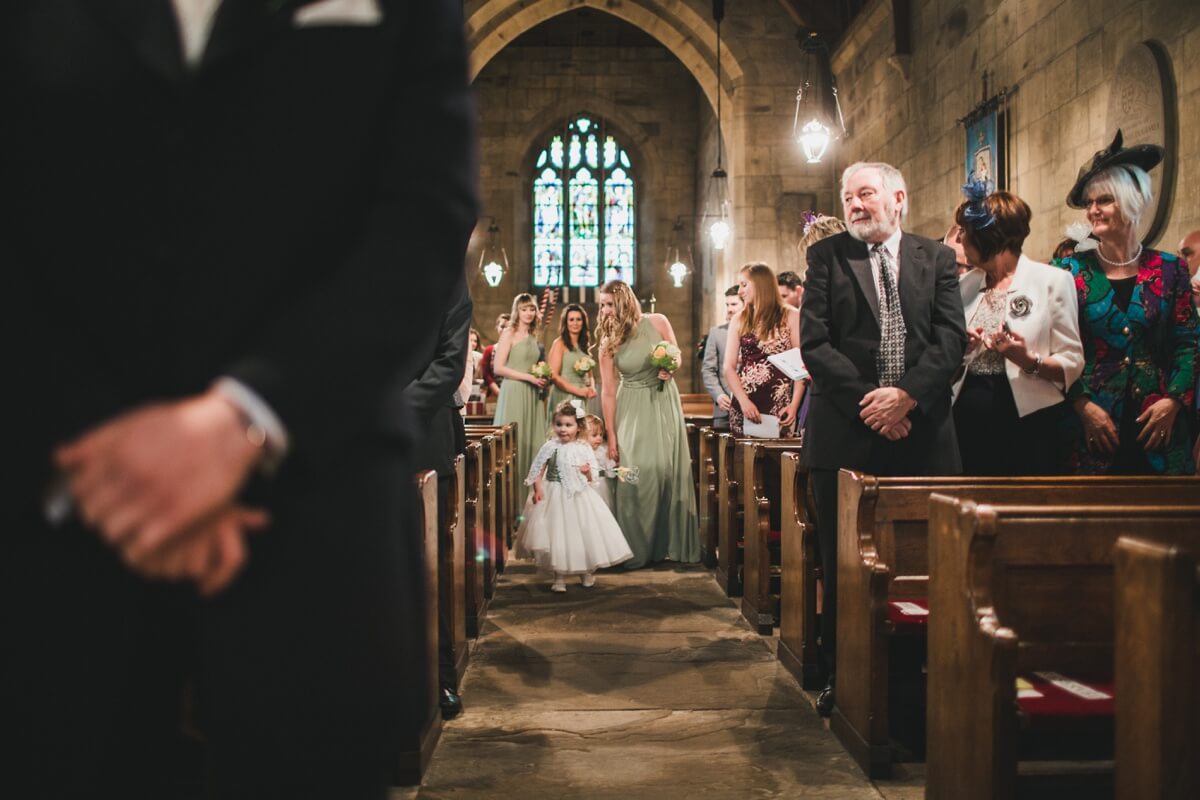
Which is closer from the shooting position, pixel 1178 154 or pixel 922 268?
pixel 922 268

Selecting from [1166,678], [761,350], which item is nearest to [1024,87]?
[761,350]

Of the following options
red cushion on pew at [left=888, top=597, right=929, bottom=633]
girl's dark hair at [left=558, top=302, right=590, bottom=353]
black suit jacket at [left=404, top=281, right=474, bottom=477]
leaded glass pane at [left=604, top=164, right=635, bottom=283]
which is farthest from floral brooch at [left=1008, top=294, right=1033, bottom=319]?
leaded glass pane at [left=604, top=164, right=635, bottom=283]

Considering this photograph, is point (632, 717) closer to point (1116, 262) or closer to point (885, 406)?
point (885, 406)

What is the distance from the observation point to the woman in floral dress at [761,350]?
6.13m

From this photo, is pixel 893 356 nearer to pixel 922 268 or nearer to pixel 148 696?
pixel 922 268

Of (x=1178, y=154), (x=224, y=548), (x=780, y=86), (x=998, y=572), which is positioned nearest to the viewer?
(x=224, y=548)

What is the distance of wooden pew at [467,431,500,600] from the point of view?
17.6ft

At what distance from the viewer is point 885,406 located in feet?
10.5

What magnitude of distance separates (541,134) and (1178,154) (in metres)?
16.6

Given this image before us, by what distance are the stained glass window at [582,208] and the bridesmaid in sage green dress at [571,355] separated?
1358 cm

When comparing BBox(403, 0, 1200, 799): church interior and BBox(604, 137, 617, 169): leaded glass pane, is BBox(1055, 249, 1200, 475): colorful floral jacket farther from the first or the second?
BBox(604, 137, 617, 169): leaded glass pane

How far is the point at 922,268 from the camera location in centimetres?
334

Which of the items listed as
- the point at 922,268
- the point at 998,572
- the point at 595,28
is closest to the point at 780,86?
the point at 595,28

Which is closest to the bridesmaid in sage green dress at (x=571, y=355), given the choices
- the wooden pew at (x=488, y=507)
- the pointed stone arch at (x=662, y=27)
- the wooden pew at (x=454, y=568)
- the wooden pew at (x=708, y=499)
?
the wooden pew at (x=708, y=499)
